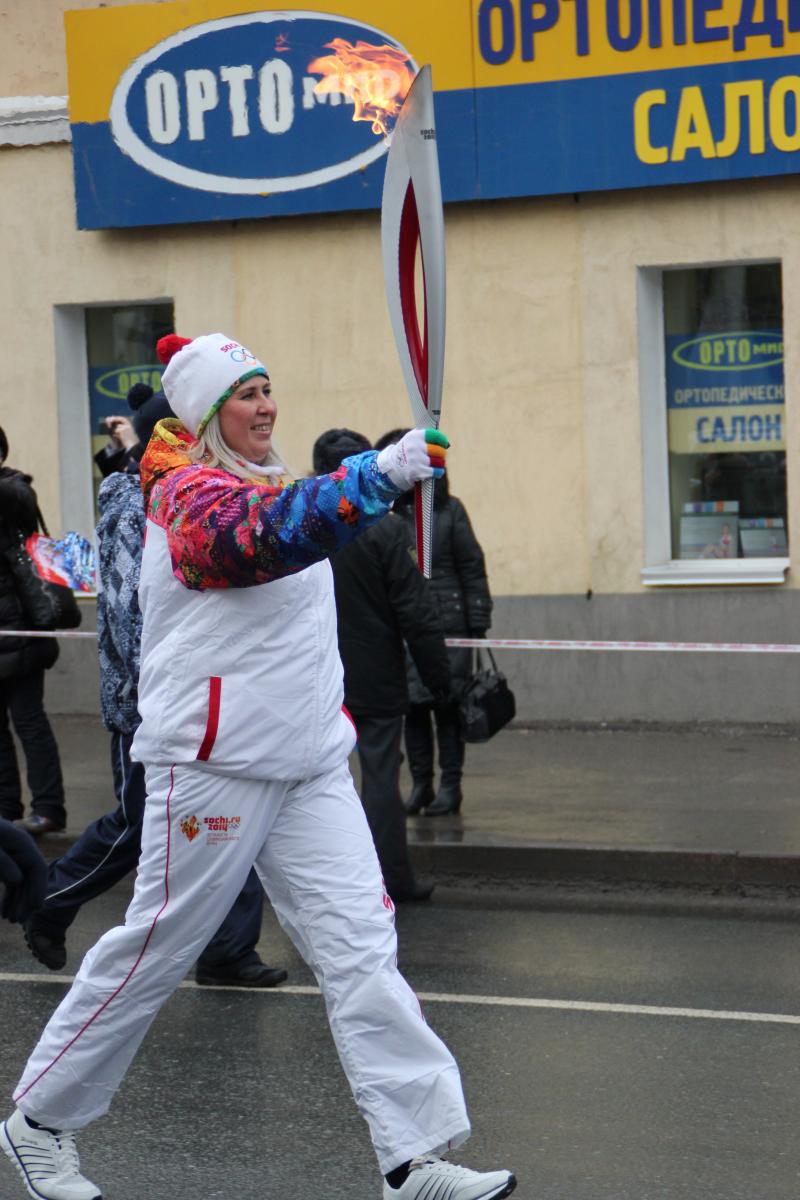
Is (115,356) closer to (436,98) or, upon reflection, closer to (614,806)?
(436,98)

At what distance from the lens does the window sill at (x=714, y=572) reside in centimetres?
1180

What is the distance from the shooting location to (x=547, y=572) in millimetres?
12312

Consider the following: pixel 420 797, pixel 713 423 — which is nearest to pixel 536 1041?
pixel 420 797

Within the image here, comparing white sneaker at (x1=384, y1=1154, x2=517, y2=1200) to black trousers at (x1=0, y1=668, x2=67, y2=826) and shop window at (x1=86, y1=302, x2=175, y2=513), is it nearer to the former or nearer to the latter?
black trousers at (x1=0, y1=668, x2=67, y2=826)

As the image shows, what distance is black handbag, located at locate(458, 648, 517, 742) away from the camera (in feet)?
29.1

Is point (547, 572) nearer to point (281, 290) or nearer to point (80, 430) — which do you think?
point (281, 290)

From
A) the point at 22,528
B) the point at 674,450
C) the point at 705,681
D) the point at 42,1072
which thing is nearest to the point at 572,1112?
the point at 42,1072

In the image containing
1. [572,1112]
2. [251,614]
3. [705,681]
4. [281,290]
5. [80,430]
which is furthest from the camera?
[80,430]

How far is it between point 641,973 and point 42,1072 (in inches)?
109

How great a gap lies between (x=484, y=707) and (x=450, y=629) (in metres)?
0.70

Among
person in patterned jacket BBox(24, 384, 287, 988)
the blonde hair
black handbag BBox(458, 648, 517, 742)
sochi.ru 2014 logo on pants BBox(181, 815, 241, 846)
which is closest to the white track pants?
sochi.ru 2014 logo on pants BBox(181, 815, 241, 846)

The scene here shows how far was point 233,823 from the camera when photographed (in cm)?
402

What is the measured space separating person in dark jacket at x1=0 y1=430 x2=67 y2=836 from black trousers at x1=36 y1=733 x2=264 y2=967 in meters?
2.65

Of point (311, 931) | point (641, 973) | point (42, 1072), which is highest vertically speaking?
point (311, 931)
